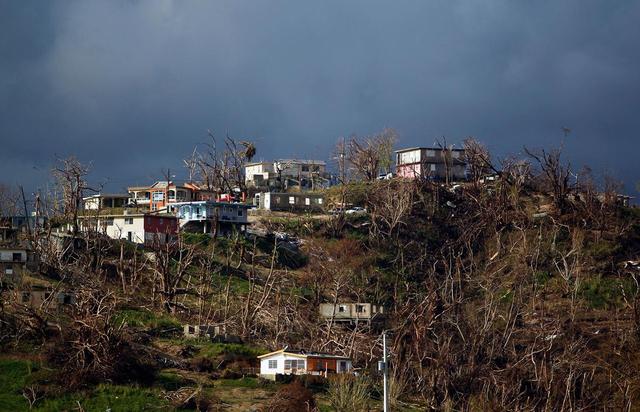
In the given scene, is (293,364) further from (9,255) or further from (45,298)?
(9,255)

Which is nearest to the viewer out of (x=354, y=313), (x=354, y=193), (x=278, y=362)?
(x=278, y=362)

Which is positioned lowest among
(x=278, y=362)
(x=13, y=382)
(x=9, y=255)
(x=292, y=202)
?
(x=13, y=382)

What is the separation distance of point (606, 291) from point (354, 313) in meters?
23.8

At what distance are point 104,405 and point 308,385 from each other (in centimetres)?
1180

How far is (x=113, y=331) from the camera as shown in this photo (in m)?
64.7

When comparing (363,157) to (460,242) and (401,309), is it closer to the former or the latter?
(460,242)

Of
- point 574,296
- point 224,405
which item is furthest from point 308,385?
point 574,296

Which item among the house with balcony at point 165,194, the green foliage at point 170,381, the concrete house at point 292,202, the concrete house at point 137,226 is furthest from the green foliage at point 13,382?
the concrete house at point 292,202

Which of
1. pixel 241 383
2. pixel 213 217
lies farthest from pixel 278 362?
pixel 213 217

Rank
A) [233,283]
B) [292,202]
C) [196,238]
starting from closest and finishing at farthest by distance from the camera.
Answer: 1. [233,283]
2. [196,238]
3. [292,202]

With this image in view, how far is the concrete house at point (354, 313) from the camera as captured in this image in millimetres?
84688

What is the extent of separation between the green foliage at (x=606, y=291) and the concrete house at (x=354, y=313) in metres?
18.9

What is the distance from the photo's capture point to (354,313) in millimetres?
84812

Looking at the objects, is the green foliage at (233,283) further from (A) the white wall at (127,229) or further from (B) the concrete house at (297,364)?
(B) the concrete house at (297,364)
